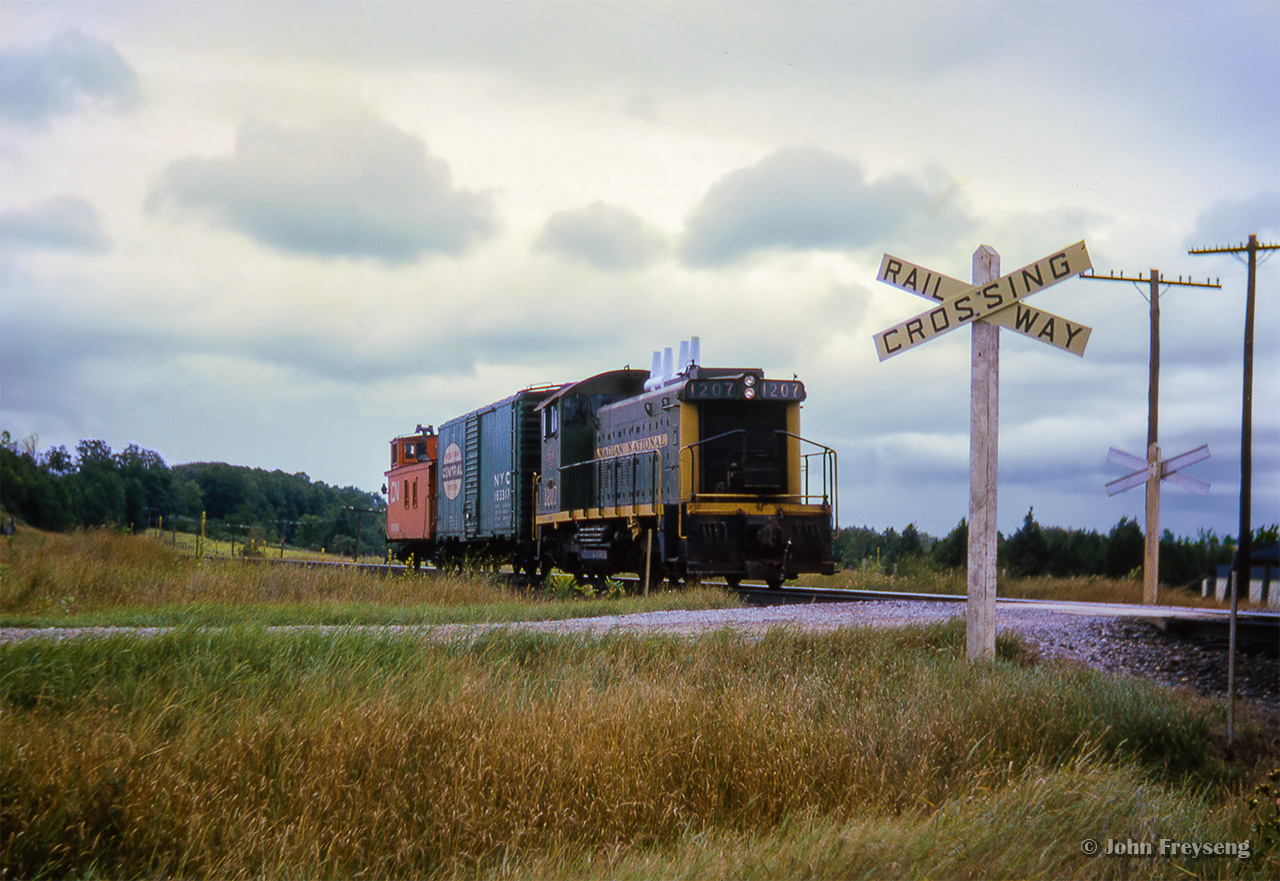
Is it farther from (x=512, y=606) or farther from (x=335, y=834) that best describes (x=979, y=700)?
(x=512, y=606)

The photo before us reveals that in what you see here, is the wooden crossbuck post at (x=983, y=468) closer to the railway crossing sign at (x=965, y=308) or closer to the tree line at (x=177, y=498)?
the railway crossing sign at (x=965, y=308)

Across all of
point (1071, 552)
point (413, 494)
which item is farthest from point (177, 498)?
point (1071, 552)

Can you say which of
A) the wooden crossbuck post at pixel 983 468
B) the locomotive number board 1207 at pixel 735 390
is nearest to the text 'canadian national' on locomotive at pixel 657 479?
the locomotive number board 1207 at pixel 735 390

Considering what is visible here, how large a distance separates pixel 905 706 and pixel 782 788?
1.69 m

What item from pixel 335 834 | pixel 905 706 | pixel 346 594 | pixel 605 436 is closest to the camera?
pixel 335 834

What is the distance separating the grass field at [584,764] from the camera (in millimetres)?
4711

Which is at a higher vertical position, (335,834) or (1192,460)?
(1192,460)

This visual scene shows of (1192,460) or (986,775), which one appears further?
(1192,460)

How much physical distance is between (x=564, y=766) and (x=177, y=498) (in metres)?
68.0

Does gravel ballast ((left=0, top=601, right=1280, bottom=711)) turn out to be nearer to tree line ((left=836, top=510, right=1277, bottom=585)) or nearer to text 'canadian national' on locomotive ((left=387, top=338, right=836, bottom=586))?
text 'canadian national' on locomotive ((left=387, top=338, right=836, bottom=586))

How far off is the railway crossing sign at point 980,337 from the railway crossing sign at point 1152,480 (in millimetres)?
13139

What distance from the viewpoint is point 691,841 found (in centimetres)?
491

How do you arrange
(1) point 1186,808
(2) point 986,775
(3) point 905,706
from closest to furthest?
(1) point 1186,808 → (2) point 986,775 → (3) point 905,706

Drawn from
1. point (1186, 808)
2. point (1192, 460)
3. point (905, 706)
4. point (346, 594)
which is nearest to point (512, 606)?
point (346, 594)
